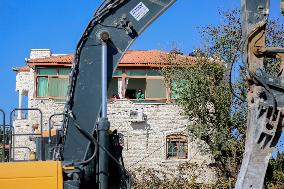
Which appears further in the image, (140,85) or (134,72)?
(140,85)

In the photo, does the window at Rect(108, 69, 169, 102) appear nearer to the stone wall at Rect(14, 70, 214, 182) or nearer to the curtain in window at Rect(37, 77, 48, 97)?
the stone wall at Rect(14, 70, 214, 182)

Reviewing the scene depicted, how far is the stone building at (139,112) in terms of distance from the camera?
101 ft

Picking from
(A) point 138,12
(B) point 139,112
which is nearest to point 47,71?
(B) point 139,112

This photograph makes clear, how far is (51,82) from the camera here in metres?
32.3

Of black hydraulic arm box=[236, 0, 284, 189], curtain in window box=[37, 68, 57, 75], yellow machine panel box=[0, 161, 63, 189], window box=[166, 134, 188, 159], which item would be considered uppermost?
curtain in window box=[37, 68, 57, 75]

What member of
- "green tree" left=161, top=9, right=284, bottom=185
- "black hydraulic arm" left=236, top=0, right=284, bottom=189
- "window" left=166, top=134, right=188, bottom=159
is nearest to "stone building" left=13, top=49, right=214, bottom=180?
"window" left=166, top=134, right=188, bottom=159

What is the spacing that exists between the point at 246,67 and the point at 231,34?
15.0m

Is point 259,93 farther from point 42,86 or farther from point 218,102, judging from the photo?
point 42,86

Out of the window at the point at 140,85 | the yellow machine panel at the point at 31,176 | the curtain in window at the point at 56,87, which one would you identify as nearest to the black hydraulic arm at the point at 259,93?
the yellow machine panel at the point at 31,176

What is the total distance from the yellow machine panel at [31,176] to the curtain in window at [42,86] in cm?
2477

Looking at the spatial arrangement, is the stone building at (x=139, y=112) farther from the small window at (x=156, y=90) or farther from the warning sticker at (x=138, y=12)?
the warning sticker at (x=138, y=12)

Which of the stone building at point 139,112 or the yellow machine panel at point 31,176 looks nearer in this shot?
the yellow machine panel at point 31,176

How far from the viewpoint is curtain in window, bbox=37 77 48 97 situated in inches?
1260

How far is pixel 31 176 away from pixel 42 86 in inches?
994
